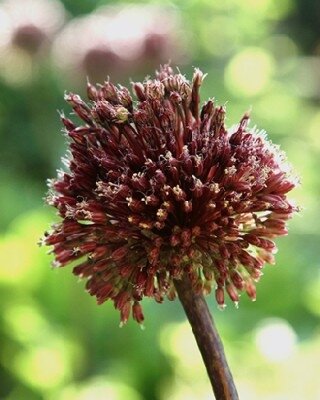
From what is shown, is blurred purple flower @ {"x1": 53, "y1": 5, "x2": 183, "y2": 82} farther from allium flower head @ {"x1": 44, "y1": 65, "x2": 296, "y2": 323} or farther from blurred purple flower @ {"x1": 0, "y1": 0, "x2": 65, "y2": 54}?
allium flower head @ {"x1": 44, "y1": 65, "x2": 296, "y2": 323}

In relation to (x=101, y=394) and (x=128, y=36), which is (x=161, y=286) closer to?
(x=101, y=394)

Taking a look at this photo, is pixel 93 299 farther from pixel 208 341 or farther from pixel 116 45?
pixel 208 341

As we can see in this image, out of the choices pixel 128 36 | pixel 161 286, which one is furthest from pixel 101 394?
pixel 161 286

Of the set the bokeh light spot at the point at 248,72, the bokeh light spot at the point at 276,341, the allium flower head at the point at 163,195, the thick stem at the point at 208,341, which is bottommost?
the thick stem at the point at 208,341

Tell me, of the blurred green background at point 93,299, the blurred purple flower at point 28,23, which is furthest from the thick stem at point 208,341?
the blurred purple flower at point 28,23

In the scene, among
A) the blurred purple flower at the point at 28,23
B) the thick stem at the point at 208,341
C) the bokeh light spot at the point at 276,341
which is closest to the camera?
the thick stem at the point at 208,341

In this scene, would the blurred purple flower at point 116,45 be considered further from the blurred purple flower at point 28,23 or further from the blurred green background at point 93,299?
the blurred purple flower at point 28,23
